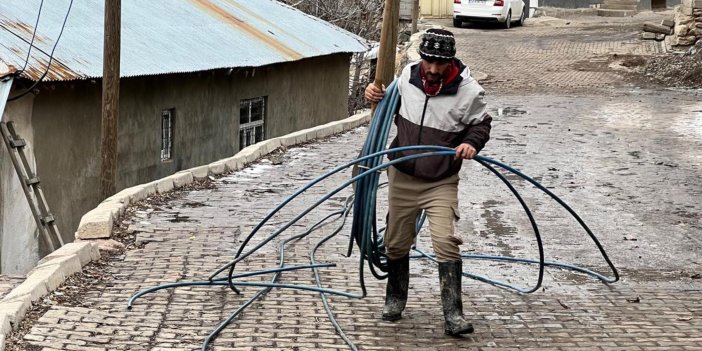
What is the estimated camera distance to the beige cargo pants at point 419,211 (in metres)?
6.45

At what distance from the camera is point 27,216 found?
1416cm

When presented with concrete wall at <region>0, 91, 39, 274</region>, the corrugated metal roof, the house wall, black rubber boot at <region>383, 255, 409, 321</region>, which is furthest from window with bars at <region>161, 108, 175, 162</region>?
the house wall

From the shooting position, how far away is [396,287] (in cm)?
684

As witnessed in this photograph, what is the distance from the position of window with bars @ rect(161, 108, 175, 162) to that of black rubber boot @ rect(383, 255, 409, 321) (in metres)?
12.0

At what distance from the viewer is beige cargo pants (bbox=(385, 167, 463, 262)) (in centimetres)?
645

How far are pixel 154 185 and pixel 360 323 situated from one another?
Result: 534 centimetres

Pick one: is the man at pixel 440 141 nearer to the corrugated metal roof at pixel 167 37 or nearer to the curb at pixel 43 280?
the curb at pixel 43 280

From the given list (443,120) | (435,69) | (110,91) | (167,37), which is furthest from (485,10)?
(435,69)

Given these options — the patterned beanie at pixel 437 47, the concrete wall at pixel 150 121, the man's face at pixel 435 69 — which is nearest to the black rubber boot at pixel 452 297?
the man's face at pixel 435 69

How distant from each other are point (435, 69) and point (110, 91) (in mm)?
7846

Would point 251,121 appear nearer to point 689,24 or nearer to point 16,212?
point 16,212

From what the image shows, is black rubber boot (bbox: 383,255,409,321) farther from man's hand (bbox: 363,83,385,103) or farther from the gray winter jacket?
man's hand (bbox: 363,83,385,103)

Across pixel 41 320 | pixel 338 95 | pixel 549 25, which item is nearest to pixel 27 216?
pixel 41 320

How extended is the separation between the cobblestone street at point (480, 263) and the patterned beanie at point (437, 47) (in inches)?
65.0
